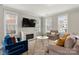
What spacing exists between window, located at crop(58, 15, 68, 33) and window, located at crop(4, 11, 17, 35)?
1.02 meters

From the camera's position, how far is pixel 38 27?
8.60 feet

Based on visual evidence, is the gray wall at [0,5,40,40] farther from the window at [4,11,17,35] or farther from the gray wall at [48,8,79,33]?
the gray wall at [48,8,79,33]

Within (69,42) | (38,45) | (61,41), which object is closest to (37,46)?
(38,45)

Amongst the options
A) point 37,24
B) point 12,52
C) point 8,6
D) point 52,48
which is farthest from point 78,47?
point 8,6

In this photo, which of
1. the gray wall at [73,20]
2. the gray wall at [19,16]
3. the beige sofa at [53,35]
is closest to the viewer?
the gray wall at [19,16]

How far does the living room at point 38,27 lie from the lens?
232 centimetres

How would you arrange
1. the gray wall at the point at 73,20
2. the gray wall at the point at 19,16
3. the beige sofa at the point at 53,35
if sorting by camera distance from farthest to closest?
the beige sofa at the point at 53,35 → the gray wall at the point at 73,20 → the gray wall at the point at 19,16

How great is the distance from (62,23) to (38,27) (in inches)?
22.8

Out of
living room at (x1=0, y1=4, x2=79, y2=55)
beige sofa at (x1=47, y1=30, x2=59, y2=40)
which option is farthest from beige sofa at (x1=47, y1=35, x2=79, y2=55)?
beige sofa at (x1=47, y1=30, x2=59, y2=40)

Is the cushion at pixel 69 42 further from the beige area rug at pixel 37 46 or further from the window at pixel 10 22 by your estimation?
the window at pixel 10 22

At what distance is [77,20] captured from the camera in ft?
7.82

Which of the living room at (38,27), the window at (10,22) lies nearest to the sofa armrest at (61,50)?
the living room at (38,27)

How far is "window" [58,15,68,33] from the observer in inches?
97.1
